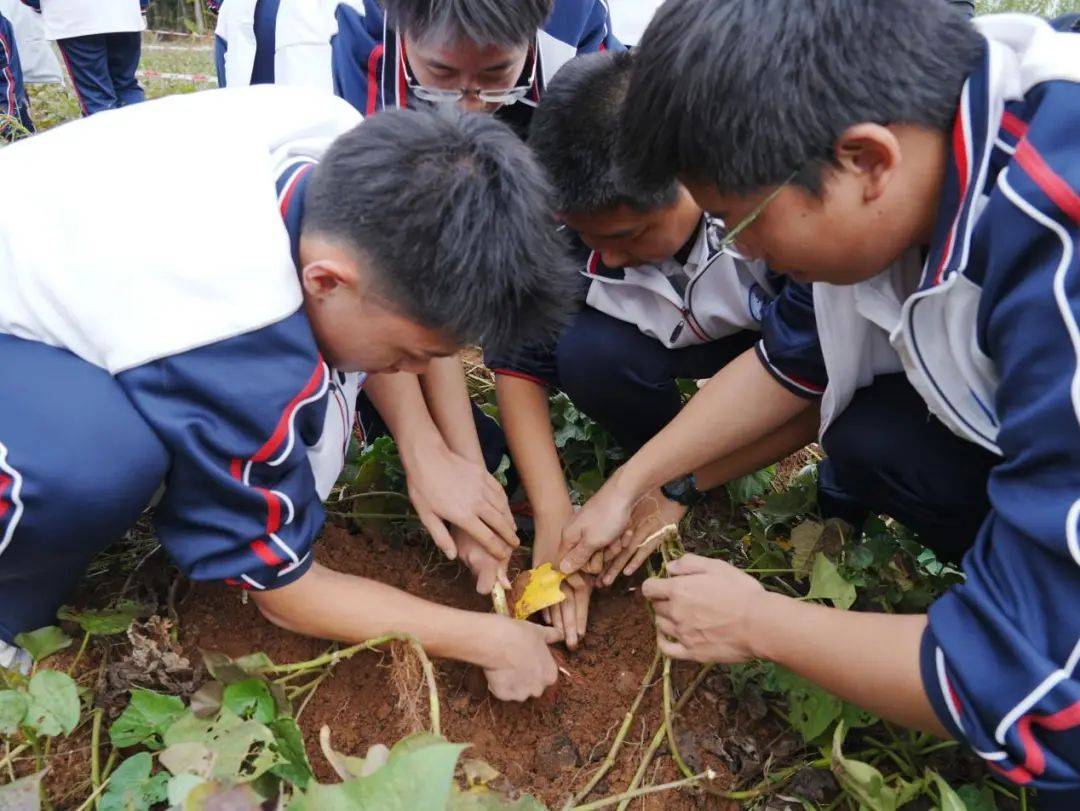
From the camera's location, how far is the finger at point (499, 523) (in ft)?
5.14

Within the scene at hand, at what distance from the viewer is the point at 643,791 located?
1268 millimetres

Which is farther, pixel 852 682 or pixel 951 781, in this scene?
pixel 951 781

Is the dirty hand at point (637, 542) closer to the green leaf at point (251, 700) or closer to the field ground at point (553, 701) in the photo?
the field ground at point (553, 701)

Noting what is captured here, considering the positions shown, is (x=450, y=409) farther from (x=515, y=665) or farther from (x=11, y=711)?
(x=11, y=711)

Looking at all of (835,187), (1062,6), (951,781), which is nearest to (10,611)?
(835,187)

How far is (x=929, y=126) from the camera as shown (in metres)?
1.00

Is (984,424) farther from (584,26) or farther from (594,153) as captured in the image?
(584,26)

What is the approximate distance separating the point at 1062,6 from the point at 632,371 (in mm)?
4501

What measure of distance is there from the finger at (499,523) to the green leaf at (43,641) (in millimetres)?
678

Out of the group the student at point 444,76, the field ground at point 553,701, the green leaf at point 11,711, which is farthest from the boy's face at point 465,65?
the green leaf at point 11,711

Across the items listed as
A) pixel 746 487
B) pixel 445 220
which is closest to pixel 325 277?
pixel 445 220

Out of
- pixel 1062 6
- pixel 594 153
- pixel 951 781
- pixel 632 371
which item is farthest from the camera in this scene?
pixel 1062 6

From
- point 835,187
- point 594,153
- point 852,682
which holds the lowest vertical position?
point 852,682

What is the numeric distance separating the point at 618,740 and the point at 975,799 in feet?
1.67
